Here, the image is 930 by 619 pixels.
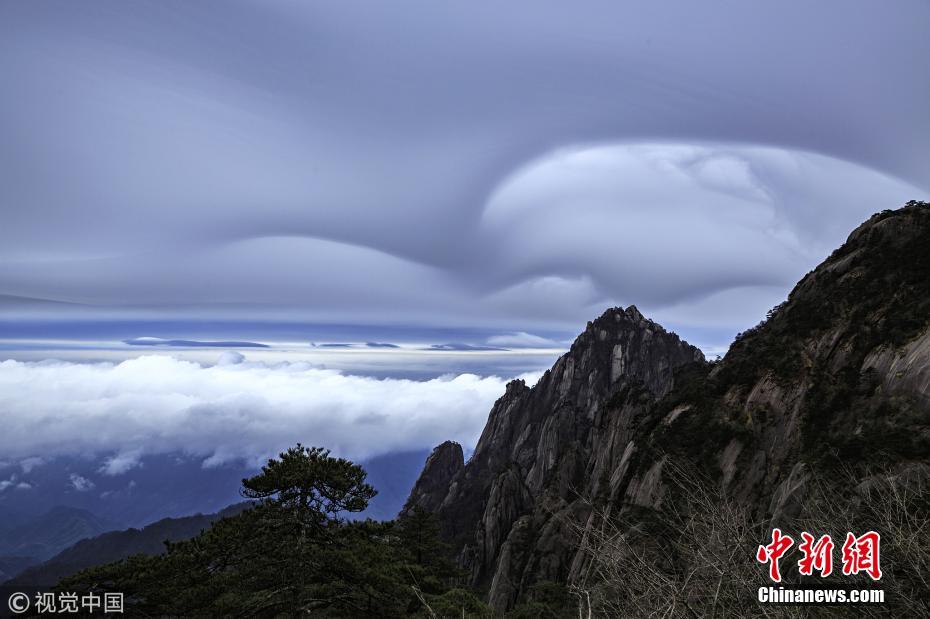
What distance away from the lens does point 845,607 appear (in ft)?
26.3

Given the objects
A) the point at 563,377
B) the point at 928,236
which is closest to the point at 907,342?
the point at 928,236

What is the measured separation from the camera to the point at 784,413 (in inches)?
1282

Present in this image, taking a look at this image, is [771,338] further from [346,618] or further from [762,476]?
[346,618]
